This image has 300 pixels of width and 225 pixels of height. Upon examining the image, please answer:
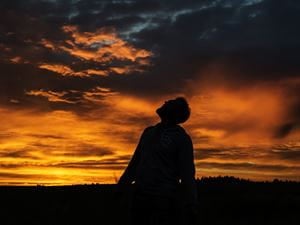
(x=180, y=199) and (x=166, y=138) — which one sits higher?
(x=166, y=138)

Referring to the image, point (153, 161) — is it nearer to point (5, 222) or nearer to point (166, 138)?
point (166, 138)

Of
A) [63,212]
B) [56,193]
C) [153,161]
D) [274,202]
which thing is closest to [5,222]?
[63,212]

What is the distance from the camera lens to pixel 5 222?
1906cm

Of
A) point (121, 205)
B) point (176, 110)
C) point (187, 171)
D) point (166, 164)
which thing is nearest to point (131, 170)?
point (166, 164)

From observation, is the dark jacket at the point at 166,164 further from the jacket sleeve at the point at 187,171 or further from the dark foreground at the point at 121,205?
the dark foreground at the point at 121,205

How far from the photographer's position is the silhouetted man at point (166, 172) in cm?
901

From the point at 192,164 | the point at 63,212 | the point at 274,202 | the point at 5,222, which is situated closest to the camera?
the point at 192,164

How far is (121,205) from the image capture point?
74.2 feet

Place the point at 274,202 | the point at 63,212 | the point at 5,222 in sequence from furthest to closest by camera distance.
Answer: the point at 274,202, the point at 63,212, the point at 5,222

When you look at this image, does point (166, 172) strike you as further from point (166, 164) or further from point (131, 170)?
point (131, 170)

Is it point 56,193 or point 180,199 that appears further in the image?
point 56,193

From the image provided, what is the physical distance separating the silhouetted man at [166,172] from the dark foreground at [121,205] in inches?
411

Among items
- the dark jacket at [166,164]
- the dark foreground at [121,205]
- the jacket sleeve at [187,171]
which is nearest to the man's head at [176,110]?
the dark jacket at [166,164]

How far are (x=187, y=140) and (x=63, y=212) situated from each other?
1290cm
